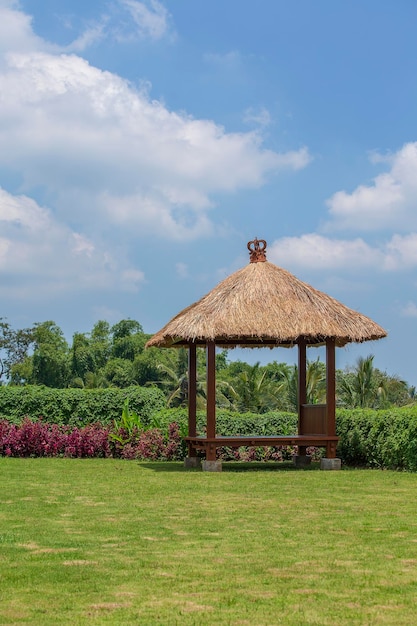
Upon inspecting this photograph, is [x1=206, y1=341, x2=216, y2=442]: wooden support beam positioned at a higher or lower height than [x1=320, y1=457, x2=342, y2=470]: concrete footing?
higher

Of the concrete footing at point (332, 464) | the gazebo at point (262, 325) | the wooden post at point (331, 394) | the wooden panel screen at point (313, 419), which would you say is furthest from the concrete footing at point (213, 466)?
the wooden panel screen at point (313, 419)

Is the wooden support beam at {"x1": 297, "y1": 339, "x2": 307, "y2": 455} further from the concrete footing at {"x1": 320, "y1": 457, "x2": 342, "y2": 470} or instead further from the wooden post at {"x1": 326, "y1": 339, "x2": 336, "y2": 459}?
the concrete footing at {"x1": 320, "y1": 457, "x2": 342, "y2": 470}

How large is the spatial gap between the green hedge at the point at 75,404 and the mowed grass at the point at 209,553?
811 centimetres

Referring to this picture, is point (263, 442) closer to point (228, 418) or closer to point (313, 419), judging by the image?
point (313, 419)

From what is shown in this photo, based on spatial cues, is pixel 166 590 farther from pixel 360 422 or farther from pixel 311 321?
pixel 360 422

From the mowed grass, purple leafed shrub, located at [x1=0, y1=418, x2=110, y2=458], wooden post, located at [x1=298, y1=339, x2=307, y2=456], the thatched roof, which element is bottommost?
the mowed grass

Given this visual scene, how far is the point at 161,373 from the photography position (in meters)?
55.4

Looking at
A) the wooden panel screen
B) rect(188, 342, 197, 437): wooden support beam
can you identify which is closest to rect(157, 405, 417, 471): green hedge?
the wooden panel screen

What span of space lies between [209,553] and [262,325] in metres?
8.60

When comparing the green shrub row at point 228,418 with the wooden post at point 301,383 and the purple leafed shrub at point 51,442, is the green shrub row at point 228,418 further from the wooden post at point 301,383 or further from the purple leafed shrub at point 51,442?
the purple leafed shrub at point 51,442

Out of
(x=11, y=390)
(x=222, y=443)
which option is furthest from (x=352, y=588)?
(x=11, y=390)

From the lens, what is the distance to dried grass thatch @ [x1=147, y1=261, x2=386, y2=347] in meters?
15.7

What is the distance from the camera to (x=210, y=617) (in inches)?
210

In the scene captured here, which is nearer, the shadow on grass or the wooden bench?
the wooden bench
